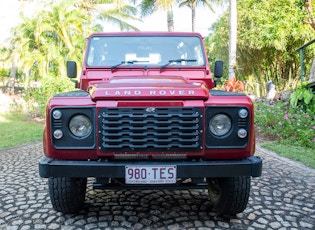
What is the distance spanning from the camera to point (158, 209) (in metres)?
3.14

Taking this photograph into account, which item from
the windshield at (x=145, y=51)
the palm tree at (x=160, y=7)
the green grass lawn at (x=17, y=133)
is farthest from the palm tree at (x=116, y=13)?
the windshield at (x=145, y=51)

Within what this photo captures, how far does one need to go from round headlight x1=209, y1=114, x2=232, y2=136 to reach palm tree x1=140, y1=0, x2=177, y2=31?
12.0 metres

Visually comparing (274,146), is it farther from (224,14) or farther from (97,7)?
(97,7)

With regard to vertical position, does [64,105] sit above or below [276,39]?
below

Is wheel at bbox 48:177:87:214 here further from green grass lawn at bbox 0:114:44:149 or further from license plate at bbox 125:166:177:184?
green grass lawn at bbox 0:114:44:149

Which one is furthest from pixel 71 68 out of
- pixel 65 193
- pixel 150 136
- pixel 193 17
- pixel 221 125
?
pixel 193 17

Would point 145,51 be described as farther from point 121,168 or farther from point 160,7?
point 160,7

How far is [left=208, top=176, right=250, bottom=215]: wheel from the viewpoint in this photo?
8.98ft

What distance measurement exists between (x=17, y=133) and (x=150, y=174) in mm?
6341

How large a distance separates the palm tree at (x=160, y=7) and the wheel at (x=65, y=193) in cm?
1192

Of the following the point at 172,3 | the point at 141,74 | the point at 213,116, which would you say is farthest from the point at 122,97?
the point at 172,3

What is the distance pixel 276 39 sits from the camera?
11492 millimetres

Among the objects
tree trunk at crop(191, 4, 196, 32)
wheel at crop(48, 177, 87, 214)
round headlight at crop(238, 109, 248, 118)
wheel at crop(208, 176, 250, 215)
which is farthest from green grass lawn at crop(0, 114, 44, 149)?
tree trunk at crop(191, 4, 196, 32)

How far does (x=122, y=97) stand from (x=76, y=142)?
49 centimetres
